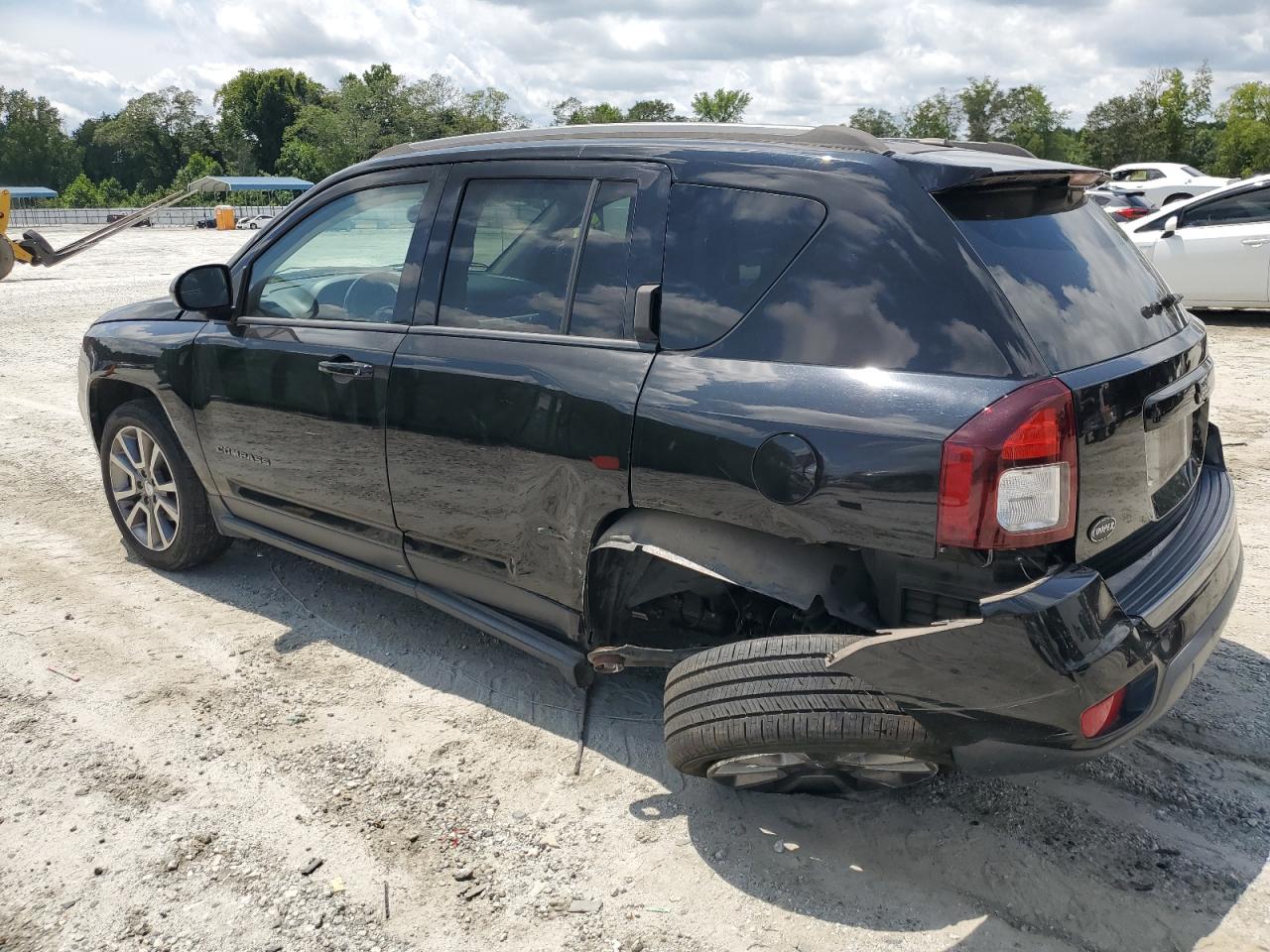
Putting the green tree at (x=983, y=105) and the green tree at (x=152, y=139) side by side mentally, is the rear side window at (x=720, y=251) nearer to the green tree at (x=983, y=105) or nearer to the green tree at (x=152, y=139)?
the green tree at (x=983, y=105)

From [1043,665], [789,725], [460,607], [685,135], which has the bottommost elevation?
[460,607]

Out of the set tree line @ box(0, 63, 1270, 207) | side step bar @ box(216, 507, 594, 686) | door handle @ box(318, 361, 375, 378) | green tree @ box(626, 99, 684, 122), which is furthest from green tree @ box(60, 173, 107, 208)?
door handle @ box(318, 361, 375, 378)

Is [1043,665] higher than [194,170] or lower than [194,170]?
lower

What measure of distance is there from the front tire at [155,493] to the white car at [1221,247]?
981cm

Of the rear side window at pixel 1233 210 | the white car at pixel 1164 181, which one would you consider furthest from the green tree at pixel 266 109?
the rear side window at pixel 1233 210

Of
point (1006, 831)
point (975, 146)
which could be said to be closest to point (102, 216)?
point (975, 146)

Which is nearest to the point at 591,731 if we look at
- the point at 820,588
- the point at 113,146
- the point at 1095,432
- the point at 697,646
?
the point at 697,646

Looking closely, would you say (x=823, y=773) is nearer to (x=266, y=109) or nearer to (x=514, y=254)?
(x=514, y=254)

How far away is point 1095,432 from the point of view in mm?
2529

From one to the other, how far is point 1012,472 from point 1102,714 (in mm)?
620

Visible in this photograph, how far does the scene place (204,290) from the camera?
426cm

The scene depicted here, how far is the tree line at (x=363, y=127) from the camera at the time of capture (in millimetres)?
54406

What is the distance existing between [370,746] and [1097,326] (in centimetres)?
262

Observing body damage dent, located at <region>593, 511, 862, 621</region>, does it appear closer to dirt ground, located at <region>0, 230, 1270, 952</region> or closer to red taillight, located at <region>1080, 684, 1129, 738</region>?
red taillight, located at <region>1080, 684, 1129, 738</region>
